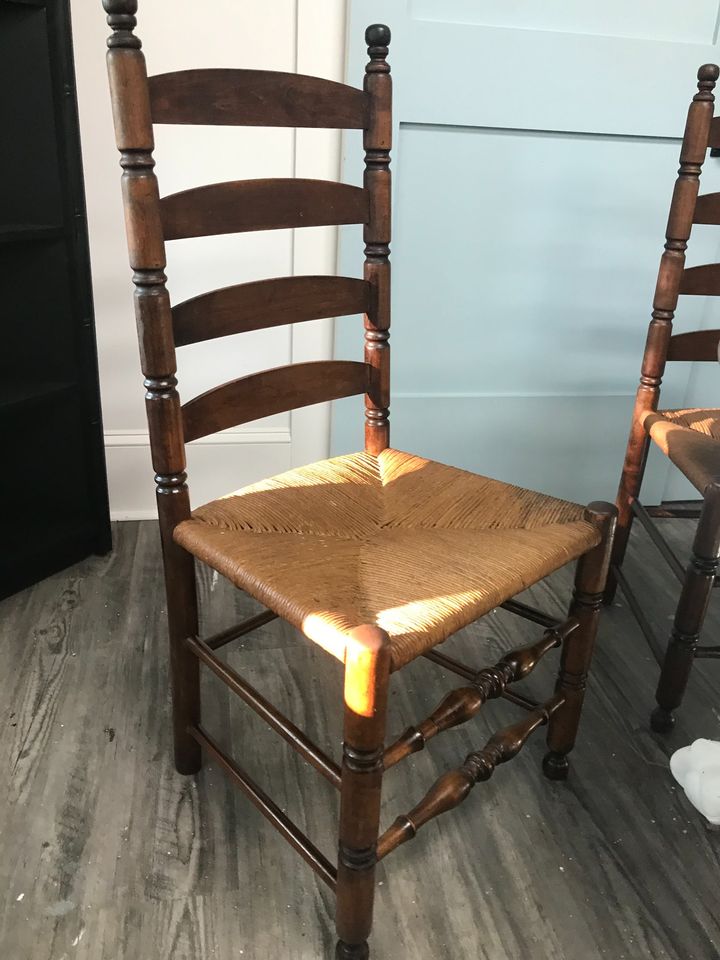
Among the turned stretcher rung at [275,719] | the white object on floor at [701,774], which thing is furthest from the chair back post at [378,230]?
the white object on floor at [701,774]

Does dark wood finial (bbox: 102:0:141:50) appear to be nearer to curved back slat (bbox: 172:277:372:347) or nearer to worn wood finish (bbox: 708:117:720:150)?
curved back slat (bbox: 172:277:372:347)

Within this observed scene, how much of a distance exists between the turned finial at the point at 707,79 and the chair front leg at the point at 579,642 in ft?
2.41

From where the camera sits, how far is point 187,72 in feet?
3.02

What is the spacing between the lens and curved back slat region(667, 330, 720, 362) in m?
1.44

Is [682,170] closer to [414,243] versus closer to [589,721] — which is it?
[414,243]

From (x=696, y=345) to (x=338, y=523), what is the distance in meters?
0.82

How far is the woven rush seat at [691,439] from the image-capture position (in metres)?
1.21

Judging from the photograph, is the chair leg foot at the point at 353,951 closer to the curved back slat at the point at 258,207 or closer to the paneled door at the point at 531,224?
the curved back slat at the point at 258,207

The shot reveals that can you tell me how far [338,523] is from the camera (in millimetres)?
1046

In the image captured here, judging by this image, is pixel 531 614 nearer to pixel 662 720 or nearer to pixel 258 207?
pixel 662 720

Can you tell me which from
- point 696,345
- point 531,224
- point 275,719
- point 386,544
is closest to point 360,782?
point 275,719

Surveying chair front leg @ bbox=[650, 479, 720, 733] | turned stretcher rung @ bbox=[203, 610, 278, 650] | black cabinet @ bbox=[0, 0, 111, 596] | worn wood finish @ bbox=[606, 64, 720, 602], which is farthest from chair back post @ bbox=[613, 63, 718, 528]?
black cabinet @ bbox=[0, 0, 111, 596]

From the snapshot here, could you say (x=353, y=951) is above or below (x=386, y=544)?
below

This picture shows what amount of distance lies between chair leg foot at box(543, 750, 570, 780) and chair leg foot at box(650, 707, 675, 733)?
8.0 inches
